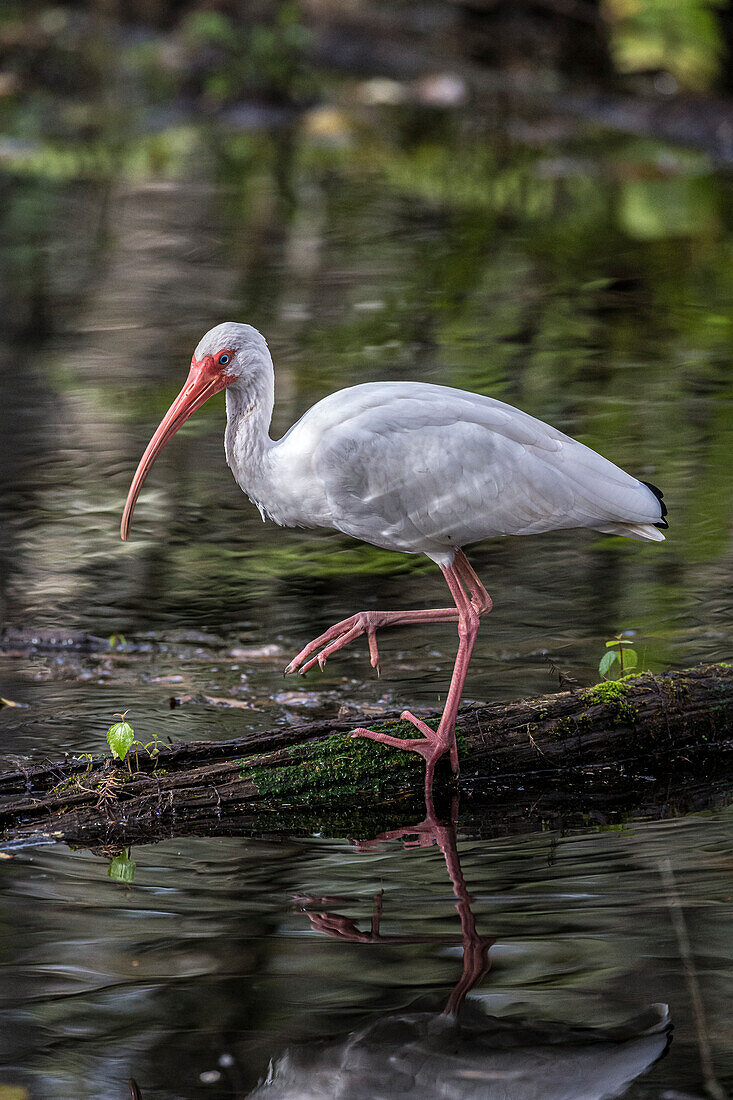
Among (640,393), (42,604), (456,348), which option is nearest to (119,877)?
(42,604)

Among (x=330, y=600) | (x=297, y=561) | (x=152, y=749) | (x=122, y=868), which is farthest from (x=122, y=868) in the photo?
(x=297, y=561)

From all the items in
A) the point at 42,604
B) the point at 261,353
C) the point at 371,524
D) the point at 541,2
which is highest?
the point at 541,2

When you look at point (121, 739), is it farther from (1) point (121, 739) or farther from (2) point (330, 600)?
(2) point (330, 600)

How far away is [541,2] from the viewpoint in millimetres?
23516

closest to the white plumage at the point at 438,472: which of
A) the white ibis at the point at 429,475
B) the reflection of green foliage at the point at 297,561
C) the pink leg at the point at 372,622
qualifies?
the white ibis at the point at 429,475

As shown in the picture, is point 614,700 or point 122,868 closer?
point 122,868

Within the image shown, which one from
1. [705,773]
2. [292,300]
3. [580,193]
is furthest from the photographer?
[580,193]

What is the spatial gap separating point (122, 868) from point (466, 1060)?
4.67 feet

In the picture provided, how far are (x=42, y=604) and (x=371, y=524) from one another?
229 centimetres

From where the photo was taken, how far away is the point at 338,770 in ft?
16.6

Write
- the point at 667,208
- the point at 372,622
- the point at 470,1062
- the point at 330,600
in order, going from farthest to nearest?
the point at 667,208, the point at 330,600, the point at 372,622, the point at 470,1062

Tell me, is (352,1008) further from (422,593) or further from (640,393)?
(640,393)

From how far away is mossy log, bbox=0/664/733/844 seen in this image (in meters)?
4.88

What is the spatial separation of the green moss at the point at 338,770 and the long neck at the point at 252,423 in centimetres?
110
